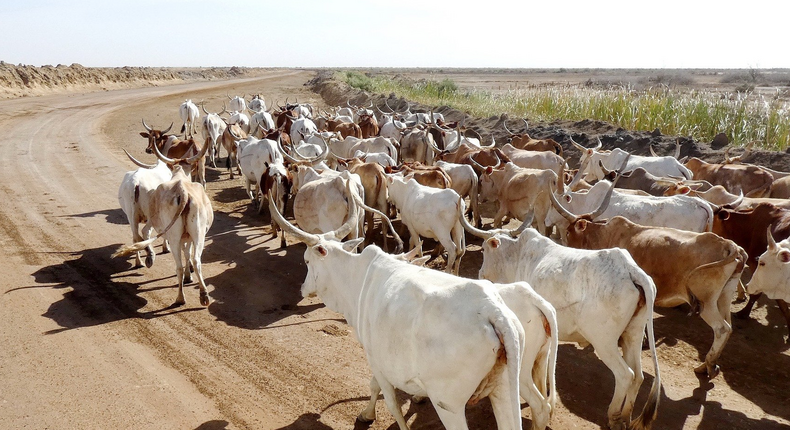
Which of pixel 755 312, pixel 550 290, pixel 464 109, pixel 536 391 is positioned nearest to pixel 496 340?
pixel 536 391

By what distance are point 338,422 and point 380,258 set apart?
1.71m

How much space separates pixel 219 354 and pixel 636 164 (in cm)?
1001

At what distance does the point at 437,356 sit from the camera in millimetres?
4398

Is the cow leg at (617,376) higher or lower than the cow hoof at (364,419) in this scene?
higher

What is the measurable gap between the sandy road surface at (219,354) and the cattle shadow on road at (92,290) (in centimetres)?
3

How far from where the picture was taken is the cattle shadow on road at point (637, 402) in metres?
5.99

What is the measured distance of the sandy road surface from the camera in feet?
19.8

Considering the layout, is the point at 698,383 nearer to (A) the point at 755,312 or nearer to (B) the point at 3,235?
(A) the point at 755,312

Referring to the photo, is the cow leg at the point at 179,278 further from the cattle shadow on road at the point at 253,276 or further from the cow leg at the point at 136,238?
the cow leg at the point at 136,238

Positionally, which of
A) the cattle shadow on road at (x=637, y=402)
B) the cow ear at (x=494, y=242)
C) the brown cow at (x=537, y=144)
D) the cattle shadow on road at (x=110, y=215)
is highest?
the cow ear at (x=494, y=242)

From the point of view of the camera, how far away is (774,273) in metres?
7.34

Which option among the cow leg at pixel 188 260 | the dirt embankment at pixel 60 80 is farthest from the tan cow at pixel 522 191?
the dirt embankment at pixel 60 80

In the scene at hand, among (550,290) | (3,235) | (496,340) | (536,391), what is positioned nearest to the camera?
(496,340)

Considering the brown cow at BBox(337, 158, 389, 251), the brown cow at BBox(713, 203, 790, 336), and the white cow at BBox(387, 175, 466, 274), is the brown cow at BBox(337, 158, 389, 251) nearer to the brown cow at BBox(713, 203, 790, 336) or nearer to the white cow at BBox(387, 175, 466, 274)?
the white cow at BBox(387, 175, 466, 274)
